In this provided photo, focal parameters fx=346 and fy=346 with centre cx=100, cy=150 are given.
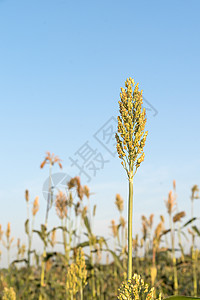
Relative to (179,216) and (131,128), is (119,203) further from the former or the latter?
(131,128)

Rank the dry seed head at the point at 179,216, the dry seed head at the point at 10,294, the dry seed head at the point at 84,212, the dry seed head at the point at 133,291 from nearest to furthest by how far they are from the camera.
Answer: the dry seed head at the point at 133,291 < the dry seed head at the point at 10,294 < the dry seed head at the point at 84,212 < the dry seed head at the point at 179,216

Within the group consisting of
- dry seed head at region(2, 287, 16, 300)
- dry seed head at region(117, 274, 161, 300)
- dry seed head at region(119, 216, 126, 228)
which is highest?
dry seed head at region(119, 216, 126, 228)

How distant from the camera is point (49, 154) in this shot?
5.72m

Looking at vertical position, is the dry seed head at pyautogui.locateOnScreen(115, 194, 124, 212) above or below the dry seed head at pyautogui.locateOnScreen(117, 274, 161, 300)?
above

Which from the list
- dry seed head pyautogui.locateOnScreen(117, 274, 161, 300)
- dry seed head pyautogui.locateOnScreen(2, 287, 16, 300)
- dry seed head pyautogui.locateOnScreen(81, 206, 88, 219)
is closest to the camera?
dry seed head pyautogui.locateOnScreen(117, 274, 161, 300)

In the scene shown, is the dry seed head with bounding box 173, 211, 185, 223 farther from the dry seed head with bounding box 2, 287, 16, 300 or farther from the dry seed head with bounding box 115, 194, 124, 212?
the dry seed head with bounding box 2, 287, 16, 300

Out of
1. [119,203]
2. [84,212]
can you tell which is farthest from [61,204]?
[119,203]

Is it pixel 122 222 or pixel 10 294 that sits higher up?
pixel 122 222

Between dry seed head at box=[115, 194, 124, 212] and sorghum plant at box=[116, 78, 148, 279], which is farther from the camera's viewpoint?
dry seed head at box=[115, 194, 124, 212]

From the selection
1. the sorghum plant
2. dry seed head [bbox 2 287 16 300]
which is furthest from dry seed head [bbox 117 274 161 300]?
dry seed head [bbox 2 287 16 300]

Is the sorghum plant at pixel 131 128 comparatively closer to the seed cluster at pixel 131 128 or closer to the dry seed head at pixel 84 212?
the seed cluster at pixel 131 128

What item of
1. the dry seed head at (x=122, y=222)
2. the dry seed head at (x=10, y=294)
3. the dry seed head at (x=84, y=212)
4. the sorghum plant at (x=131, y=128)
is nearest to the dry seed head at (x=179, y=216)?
the dry seed head at (x=122, y=222)

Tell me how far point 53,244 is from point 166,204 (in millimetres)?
2098

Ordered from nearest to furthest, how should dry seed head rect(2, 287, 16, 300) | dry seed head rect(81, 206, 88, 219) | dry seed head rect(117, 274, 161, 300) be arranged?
dry seed head rect(117, 274, 161, 300) → dry seed head rect(2, 287, 16, 300) → dry seed head rect(81, 206, 88, 219)
